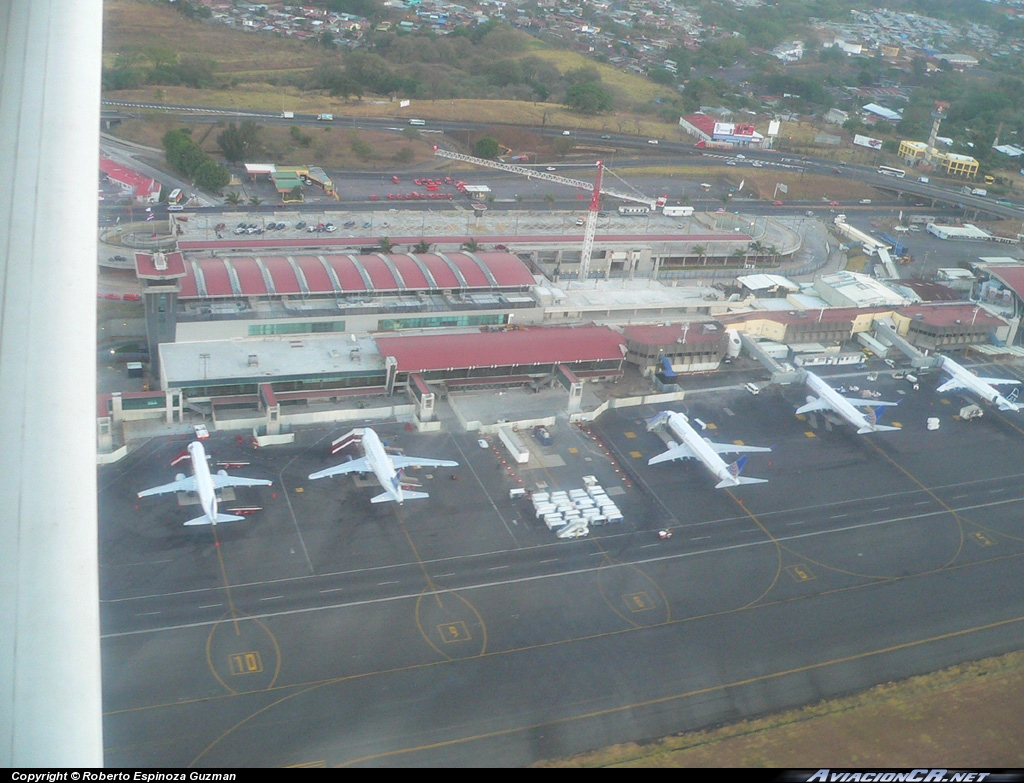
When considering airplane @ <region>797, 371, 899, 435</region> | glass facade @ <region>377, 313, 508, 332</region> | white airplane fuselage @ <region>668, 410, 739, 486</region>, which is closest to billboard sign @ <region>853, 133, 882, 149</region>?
airplane @ <region>797, 371, 899, 435</region>

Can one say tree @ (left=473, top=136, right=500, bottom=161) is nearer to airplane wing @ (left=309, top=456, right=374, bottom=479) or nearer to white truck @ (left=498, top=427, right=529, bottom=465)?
white truck @ (left=498, top=427, right=529, bottom=465)

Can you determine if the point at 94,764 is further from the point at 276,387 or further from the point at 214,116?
the point at 214,116

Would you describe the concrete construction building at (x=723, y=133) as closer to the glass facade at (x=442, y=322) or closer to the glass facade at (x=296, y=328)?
the glass facade at (x=442, y=322)

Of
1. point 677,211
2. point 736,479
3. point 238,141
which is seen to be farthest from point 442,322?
point 238,141

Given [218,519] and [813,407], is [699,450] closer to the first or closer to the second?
[813,407]

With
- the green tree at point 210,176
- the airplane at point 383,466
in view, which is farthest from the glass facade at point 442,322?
the green tree at point 210,176

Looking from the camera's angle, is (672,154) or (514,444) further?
(672,154)
